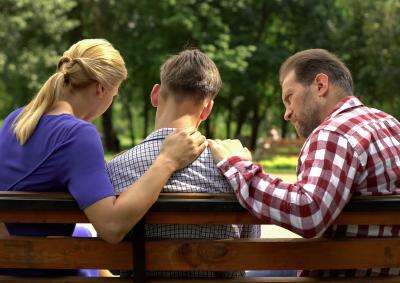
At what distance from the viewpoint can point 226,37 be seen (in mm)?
28125

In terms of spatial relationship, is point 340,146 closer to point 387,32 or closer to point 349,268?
point 349,268

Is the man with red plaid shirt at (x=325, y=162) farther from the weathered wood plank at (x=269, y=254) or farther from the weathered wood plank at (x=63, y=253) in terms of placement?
the weathered wood plank at (x=63, y=253)

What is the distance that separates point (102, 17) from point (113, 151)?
6.72 m

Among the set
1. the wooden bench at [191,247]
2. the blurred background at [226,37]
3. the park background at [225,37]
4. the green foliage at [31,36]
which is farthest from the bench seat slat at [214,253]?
the green foliage at [31,36]

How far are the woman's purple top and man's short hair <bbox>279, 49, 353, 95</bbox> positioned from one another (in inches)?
35.1

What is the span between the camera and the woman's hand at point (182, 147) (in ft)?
→ 8.42

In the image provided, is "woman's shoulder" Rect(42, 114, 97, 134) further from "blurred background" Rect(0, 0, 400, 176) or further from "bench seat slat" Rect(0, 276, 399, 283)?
"blurred background" Rect(0, 0, 400, 176)

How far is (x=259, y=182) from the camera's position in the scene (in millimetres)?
2479

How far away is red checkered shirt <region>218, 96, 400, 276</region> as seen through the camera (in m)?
2.39

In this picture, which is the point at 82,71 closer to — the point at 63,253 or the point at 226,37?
the point at 63,253

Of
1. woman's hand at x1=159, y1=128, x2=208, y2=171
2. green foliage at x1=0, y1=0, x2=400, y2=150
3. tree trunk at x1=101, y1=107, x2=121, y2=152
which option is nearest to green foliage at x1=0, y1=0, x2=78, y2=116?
green foliage at x1=0, y1=0, x2=400, y2=150

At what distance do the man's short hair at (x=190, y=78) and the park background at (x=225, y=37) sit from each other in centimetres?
2058

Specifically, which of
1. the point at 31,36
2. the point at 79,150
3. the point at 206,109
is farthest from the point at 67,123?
the point at 31,36

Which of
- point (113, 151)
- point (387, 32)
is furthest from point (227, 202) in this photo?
point (113, 151)
